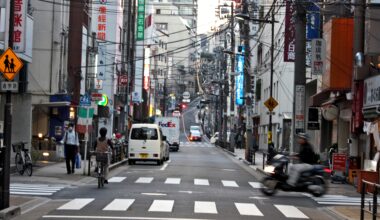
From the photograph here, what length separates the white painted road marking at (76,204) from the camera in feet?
49.7

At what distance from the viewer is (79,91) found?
141 feet

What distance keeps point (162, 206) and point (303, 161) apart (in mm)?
5152

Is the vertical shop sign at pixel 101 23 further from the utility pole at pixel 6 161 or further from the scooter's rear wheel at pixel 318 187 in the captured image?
the utility pole at pixel 6 161

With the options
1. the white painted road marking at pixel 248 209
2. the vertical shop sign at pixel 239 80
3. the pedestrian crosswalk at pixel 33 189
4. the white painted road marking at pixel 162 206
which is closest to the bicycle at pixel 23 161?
the pedestrian crosswalk at pixel 33 189

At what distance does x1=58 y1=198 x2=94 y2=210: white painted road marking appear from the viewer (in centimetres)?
1516

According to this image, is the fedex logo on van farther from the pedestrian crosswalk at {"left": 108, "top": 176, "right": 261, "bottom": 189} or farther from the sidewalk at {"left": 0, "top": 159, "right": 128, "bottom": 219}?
the pedestrian crosswalk at {"left": 108, "top": 176, "right": 261, "bottom": 189}

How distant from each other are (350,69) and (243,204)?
1221cm

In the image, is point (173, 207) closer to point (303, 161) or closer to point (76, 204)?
point (76, 204)

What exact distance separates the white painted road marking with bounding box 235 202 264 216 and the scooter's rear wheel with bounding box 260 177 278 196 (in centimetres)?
198

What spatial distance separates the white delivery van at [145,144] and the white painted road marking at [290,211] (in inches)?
750

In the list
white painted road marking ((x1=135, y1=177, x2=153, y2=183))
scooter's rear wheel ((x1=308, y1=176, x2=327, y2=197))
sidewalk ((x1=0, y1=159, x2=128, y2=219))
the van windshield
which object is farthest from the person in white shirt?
the van windshield

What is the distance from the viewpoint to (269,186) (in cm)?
1922

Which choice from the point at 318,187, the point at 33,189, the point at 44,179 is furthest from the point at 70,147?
the point at 318,187

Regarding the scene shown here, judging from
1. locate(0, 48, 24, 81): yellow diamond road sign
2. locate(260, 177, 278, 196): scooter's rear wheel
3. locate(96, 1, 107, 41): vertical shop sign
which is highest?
locate(96, 1, 107, 41): vertical shop sign
